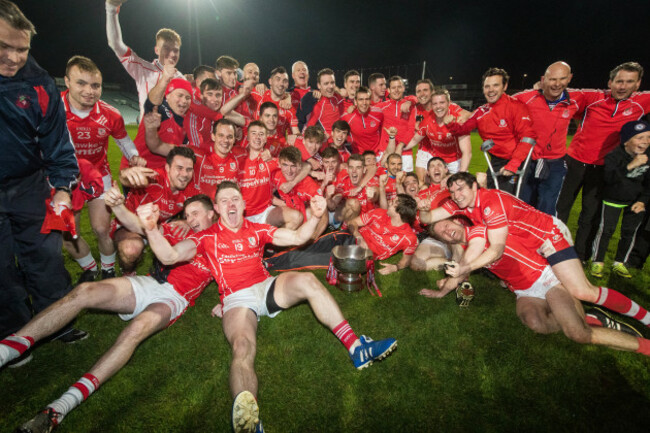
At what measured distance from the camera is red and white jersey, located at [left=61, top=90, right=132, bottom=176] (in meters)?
4.18

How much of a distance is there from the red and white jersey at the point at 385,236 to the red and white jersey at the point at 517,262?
130 centimetres

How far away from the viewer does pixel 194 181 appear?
4.94m

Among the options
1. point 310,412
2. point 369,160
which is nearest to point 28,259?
point 310,412

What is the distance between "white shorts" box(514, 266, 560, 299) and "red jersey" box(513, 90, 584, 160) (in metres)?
2.47

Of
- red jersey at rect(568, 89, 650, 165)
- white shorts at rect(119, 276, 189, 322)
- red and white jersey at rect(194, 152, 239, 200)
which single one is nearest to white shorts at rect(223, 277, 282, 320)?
white shorts at rect(119, 276, 189, 322)

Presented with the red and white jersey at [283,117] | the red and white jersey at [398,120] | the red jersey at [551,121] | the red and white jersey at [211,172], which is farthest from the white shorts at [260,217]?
the red jersey at [551,121]

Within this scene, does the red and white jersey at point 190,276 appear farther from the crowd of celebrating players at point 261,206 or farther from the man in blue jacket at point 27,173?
the man in blue jacket at point 27,173

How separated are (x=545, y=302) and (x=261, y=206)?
417cm

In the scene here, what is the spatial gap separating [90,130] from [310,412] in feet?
14.6

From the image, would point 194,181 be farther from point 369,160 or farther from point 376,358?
point 376,358

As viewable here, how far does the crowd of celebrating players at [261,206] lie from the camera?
2787mm

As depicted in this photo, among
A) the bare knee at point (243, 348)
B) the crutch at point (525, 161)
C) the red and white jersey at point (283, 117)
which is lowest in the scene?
the bare knee at point (243, 348)

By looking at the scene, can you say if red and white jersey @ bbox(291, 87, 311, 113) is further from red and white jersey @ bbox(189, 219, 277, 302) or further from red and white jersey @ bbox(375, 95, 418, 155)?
red and white jersey @ bbox(189, 219, 277, 302)

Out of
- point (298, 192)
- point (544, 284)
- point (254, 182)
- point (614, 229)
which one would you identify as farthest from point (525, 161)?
point (254, 182)
